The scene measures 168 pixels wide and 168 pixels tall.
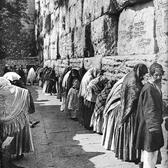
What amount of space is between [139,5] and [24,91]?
2.53 meters

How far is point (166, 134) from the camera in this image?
13.6ft

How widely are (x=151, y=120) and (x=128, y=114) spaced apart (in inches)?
30.3

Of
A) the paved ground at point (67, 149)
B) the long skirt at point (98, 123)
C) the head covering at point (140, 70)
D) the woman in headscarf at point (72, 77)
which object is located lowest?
the paved ground at point (67, 149)

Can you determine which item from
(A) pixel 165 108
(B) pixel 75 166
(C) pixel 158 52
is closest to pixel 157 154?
(A) pixel 165 108

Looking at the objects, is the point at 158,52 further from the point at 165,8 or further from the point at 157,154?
the point at 157,154

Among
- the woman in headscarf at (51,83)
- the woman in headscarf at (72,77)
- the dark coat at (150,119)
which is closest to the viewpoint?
the dark coat at (150,119)

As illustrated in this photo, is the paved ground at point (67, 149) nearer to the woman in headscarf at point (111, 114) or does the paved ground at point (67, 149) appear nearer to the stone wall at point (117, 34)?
the woman in headscarf at point (111, 114)

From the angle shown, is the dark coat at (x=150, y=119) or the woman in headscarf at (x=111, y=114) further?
the woman in headscarf at (x=111, y=114)

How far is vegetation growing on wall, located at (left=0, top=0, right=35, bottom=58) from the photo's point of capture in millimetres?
21703

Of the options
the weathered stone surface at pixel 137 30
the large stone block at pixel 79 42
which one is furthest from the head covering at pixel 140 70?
the large stone block at pixel 79 42

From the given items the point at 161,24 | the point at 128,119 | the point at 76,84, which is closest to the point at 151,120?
the point at 128,119

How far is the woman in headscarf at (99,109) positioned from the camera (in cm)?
586

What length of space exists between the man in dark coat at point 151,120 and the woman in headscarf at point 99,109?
2024 millimetres

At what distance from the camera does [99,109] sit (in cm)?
620
